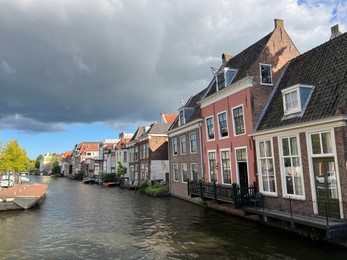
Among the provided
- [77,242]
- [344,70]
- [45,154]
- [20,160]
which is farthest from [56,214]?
[45,154]

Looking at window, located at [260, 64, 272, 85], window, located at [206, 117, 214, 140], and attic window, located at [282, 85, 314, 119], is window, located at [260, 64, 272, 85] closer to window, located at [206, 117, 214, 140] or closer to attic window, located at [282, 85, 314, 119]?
attic window, located at [282, 85, 314, 119]

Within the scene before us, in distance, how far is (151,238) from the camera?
14.2 m

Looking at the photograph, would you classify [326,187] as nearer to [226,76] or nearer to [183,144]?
[226,76]

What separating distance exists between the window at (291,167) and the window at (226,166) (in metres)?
5.70

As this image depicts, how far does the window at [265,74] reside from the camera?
1814cm

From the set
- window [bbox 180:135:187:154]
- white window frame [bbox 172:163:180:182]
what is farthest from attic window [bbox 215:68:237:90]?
white window frame [bbox 172:163:180:182]

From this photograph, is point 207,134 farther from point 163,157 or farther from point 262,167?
point 163,157

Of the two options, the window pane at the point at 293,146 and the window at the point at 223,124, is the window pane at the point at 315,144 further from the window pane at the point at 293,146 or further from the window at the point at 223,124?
the window at the point at 223,124

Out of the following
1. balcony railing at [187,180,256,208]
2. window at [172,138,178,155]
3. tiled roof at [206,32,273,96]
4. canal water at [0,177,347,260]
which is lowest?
canal water at [0,177,347,260]

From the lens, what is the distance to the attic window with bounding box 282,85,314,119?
46.3 feet

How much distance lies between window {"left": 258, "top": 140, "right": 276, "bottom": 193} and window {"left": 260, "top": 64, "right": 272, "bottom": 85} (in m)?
4.17

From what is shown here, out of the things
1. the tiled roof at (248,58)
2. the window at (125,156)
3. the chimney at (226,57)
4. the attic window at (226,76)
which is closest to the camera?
the tiled roof at (248,58)

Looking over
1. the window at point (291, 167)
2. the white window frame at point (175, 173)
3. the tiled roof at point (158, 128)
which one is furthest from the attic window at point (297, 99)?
the tiled roof at point (158, 128)

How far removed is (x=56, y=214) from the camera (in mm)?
22656
